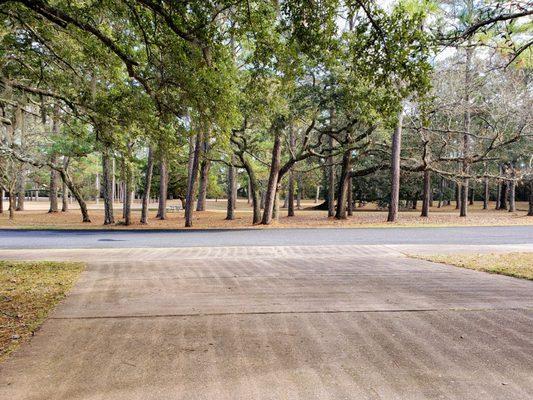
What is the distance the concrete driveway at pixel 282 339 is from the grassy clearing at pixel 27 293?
0.65 ft

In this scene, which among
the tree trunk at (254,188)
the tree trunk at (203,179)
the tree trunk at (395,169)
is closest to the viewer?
the tree trunk at (254,188)

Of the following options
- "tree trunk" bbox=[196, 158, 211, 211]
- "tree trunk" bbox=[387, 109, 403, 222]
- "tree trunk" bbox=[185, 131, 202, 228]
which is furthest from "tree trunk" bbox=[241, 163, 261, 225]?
"tree trunk" bbox=[387, 109, 403, 222]

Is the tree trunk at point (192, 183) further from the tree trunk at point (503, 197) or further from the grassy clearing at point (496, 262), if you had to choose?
the tree trunk at point (503, 197)

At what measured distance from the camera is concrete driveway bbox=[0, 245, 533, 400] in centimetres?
311

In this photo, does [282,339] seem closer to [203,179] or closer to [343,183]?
[343,183]

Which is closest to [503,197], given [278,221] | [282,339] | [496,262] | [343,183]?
[343,183]

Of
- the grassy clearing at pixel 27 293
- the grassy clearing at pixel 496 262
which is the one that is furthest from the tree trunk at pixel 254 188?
the grassy clearing at pixel 27 293

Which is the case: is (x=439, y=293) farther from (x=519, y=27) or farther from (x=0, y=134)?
(x=0, y=134)

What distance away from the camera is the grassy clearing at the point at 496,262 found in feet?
25.5

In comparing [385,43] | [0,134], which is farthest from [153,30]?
[0,134]

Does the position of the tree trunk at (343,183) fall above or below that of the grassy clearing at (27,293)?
above

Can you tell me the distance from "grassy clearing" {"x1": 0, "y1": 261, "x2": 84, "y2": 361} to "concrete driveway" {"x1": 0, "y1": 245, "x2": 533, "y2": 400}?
0.65ft

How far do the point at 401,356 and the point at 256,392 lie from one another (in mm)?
1539

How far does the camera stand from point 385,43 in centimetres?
641
